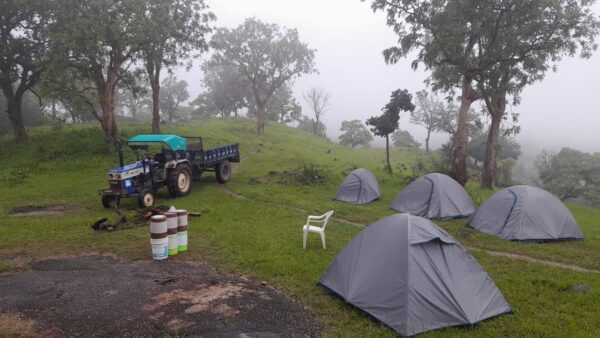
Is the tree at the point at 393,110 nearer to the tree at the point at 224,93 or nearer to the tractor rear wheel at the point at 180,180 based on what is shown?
the tractor rear wheel at the point at 180,180

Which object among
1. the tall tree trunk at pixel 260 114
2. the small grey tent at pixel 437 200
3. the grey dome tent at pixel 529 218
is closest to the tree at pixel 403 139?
the tall tree trunk at pixel 260 114

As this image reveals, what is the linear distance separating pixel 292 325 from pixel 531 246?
25.5ft

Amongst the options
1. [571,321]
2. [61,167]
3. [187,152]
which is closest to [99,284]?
[571,321]

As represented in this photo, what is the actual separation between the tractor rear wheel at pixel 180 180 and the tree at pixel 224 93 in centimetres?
4297

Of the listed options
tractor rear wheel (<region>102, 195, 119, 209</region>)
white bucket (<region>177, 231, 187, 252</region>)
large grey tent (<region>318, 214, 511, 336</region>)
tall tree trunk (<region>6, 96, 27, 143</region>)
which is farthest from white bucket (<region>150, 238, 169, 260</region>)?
tall tree trunk (<region>6, 96, 27, 143</region>)

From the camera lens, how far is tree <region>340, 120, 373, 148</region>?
218ft

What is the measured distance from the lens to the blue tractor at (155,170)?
13320 mm

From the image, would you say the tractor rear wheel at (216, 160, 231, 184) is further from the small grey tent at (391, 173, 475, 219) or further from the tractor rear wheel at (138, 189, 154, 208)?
the small grey tent at (391, 173, 475, 219)

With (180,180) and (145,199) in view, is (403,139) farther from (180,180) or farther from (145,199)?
(145,199)

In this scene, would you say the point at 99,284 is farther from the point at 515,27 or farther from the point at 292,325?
the point at 515,27

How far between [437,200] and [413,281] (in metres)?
8.20

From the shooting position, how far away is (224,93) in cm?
6241

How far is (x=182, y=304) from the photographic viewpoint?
A: 20.3 feet

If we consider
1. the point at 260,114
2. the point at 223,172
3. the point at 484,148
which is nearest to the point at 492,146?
the point at 223,172
